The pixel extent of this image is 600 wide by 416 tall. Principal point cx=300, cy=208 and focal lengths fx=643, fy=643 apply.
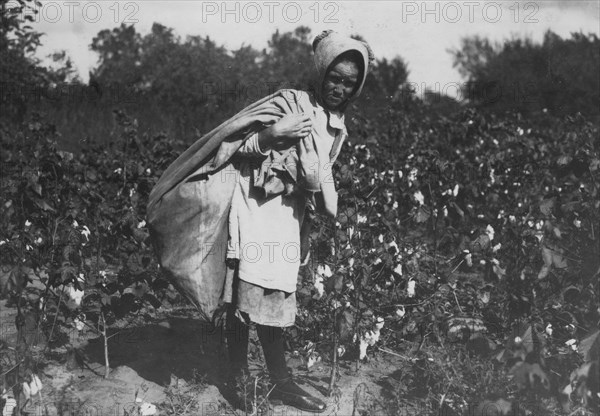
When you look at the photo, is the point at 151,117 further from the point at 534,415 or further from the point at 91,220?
the point at 534,415

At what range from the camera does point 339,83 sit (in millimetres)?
2484

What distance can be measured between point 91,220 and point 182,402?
1715mm

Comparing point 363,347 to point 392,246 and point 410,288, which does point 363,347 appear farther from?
point 392,246

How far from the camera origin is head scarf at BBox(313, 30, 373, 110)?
7.89 ft

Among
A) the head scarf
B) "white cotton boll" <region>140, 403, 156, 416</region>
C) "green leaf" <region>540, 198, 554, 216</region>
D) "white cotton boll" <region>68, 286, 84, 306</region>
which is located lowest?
"white cotton boll" <region>140, 403, 156, 416</region>

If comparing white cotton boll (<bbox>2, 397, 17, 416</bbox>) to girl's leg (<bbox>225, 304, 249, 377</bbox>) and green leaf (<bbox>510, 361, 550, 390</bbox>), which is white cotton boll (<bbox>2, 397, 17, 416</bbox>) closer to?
girl's leg (<bbox>225, 304, 249, 377</bbox>)

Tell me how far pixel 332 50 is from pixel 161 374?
1.71m

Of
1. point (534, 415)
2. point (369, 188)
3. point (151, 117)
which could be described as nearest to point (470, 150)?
point (369, 188)

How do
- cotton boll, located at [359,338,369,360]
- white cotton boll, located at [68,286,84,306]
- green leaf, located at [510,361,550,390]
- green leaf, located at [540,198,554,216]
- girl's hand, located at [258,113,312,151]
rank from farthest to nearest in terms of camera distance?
cotton boll, located at [359,338,369,360] < green leaf, located at [540,198,554,216] < white cotton boll, located at [68,286,84,306] < girl's hand, located at [258,113,312,151] < green leaf, located at [510,361,550,390]

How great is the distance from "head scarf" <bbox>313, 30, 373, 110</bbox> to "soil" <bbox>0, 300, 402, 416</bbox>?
125 cm

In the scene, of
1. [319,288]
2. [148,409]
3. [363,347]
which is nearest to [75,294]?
[148,409]

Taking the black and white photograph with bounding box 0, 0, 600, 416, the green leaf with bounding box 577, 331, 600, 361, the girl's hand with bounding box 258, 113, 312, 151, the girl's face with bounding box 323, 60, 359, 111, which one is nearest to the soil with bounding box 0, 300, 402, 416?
the black and white photograph with bounding box 0, 0, 600, 416

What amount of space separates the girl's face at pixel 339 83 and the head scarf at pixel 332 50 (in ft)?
0.07

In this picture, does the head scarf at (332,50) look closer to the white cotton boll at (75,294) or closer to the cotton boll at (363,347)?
the cotton boll at (363,347)
